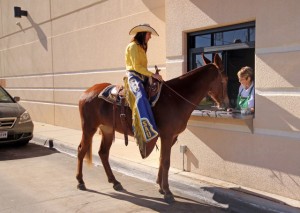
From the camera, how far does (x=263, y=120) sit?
4.48m

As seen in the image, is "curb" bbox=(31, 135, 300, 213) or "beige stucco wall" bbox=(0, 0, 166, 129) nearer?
"curb" bbox=(31, 135, 300, 213)

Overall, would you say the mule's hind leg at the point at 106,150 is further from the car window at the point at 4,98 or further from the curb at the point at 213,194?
the car window at the point at 4,98

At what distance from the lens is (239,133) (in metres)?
4.82

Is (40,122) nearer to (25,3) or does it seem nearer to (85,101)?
(25,3)

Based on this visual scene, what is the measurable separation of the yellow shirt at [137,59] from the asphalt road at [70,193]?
178cm

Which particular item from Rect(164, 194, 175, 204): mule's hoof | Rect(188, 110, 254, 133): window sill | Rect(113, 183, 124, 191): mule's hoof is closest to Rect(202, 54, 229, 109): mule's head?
Rect(188, 110, 254, 133): window sill

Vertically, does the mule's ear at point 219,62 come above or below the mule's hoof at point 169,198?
above

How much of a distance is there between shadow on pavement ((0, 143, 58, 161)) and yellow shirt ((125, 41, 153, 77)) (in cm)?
429

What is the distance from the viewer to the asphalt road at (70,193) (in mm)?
4395

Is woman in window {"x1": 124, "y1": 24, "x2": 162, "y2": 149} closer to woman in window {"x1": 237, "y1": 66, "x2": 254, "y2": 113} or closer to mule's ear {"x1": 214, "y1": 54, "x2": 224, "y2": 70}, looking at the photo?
mule's ear {"x1": 214, "y1": 54, "x2": 224, "y2": 70}

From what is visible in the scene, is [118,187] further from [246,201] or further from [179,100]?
[246,201]

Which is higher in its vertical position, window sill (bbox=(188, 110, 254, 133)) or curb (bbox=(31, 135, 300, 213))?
window sill (bbox=(188, 110, 254, 133))

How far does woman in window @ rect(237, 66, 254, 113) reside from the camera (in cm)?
469

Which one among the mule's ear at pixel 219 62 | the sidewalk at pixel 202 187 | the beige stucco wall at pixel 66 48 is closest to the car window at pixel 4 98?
the beige stucco wall at pixel 66 48
